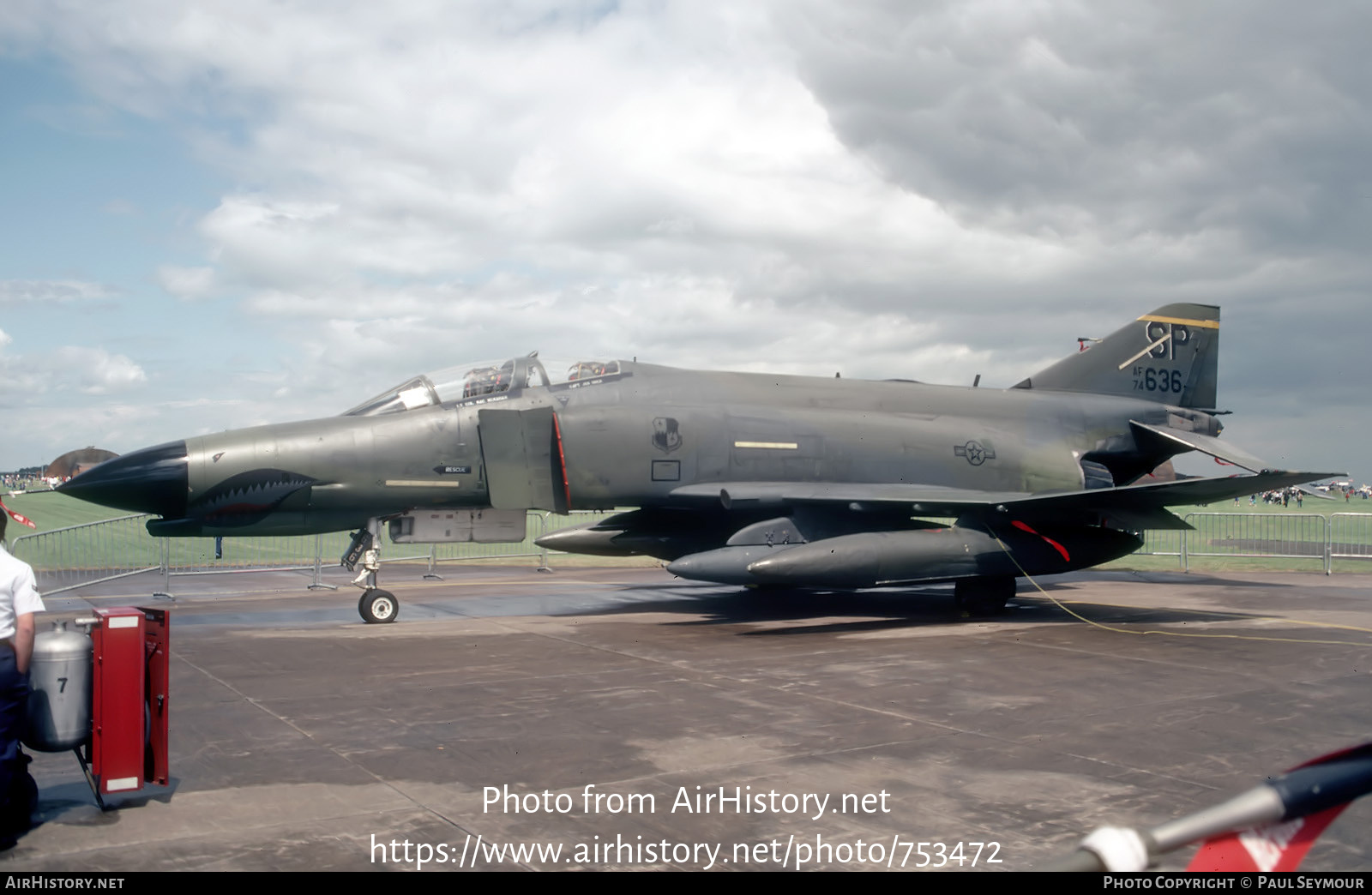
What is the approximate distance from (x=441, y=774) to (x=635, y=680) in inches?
104

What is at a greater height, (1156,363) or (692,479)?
(1156,363)

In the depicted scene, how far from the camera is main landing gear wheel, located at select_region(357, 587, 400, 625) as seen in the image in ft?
34.8

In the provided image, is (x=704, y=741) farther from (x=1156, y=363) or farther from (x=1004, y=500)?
(x=1156, y=363)

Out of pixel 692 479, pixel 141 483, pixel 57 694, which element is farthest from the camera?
pixel 692 479

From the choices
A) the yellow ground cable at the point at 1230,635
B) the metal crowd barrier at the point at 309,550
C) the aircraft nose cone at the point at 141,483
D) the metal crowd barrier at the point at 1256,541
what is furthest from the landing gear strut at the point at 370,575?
the metal crowd barrier at the point at 1256,541

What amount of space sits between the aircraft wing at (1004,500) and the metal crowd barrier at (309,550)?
0.67 metres

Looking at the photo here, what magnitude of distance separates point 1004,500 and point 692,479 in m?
3.67

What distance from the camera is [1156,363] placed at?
15.5 metres

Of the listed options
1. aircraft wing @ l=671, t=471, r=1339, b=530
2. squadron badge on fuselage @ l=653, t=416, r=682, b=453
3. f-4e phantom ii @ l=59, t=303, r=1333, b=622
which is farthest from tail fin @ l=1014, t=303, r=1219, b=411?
squadron badge on fuselage @ l=653, t=416, r=682, b=453

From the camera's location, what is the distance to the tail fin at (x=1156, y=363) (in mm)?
15344

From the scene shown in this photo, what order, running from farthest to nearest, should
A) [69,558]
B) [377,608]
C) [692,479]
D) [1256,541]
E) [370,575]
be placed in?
1. [1256,541]
2. [69,558]
3. [692,479]
4. [370,575]
5. [377,608]

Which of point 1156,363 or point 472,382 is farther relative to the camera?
point 1156,363

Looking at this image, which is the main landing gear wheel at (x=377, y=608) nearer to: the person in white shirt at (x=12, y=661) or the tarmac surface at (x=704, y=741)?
the tarmac surface at (x=704, y=741)

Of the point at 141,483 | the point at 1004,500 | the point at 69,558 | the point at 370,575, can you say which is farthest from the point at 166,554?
the point at 1004,500
